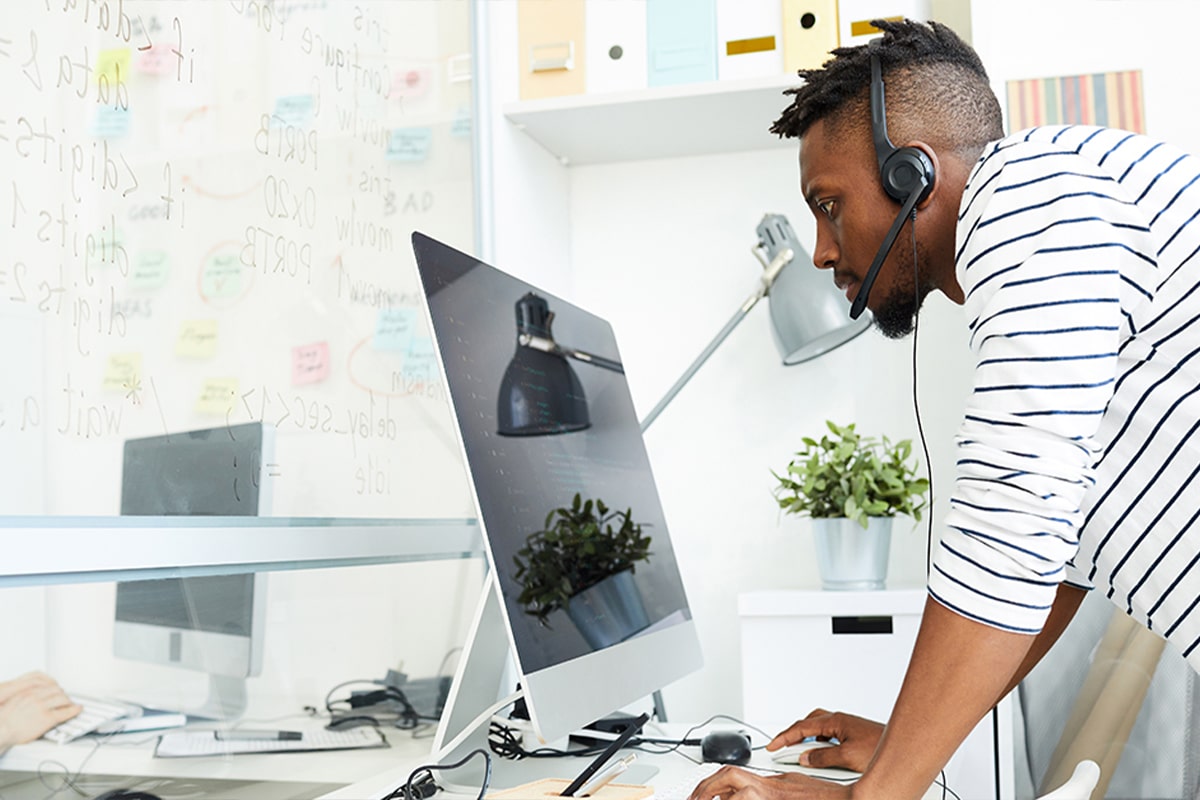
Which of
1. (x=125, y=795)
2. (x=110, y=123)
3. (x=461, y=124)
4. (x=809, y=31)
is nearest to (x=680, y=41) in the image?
(x=809, y=31)

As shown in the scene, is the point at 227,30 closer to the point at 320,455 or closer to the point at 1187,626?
the point at 320,455

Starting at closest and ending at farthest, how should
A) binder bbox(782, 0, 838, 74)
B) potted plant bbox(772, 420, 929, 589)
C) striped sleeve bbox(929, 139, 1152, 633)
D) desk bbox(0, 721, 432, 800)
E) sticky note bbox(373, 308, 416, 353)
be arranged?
striped sleeve bbox(929, 139, 1152, 633) < desk bbox(0, 721, 432, 800) < sticky note bbox(373, 308, 416, 353) < potted plant bbox(772, 420, 929, 589) < binder bbox(782, 0, 838, 74)

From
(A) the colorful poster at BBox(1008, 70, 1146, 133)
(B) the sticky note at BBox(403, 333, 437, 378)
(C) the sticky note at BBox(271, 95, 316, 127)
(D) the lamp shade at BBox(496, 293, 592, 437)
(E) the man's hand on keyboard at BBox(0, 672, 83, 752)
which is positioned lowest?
(E) the man's hand on keyboard at BBox(0, 672, 83, 752)

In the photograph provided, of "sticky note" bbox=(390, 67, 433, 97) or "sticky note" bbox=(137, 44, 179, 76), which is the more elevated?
"sticky note" bbox=(390, 67, 433, 97)

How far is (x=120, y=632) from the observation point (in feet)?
3.32

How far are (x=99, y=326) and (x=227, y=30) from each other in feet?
1.37

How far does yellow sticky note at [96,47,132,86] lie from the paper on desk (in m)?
0.75

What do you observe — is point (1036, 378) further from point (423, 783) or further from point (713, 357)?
point (713, 357)

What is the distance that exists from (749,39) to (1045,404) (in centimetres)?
135

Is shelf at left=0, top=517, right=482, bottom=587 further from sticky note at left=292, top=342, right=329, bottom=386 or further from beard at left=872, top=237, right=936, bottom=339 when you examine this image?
beard at left=872, top=237, right=936, bottom=339

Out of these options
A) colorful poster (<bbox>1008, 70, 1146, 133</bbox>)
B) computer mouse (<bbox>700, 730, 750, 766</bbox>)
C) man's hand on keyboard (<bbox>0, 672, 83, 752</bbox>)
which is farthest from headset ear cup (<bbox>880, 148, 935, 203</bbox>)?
colorful poster (<bbox>1008, 70, 1146, 133</bbox>)

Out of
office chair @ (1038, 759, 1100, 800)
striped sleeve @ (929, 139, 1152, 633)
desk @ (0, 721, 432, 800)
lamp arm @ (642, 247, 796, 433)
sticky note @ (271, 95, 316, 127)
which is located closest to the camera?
office chair @ (1038, 759, 1100, 800)

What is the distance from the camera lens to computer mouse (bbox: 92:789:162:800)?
98 cm

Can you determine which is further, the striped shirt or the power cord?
the power cord
